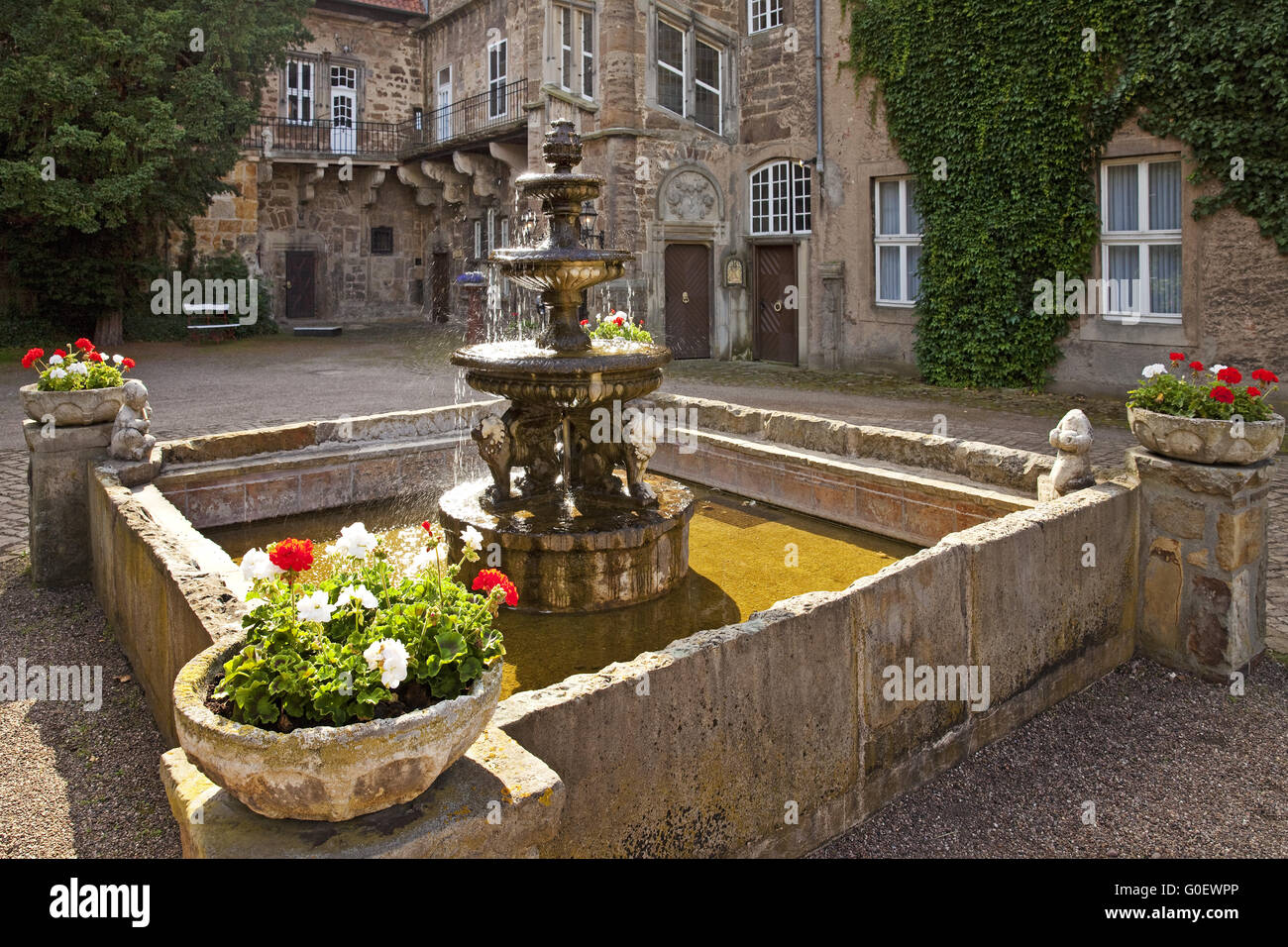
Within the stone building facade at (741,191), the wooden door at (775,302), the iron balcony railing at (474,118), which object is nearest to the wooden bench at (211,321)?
the stone building facade at (741,191)

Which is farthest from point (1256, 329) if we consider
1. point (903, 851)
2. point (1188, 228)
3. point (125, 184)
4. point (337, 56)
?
point (337, 56)

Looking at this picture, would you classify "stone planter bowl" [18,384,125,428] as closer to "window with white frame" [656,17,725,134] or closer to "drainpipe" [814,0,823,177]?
"drainpipe" [814,0,823,177]

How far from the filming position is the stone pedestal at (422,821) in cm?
233

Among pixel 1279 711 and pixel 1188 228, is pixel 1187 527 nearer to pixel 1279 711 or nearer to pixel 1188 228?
pixel 1279 711

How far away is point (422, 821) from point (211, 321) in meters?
23.5

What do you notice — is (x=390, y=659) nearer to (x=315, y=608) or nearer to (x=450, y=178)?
(x=315, y=608)

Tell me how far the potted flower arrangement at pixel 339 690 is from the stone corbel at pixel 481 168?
24063 millimetres

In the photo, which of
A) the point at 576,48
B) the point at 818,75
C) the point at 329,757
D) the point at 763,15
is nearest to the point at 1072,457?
the point at 329,757

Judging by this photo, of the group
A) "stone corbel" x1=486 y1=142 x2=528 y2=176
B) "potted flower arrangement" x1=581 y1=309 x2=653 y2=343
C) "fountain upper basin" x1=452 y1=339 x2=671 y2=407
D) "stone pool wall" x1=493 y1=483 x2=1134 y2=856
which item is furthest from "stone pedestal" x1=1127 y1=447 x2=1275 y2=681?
"stone corbel" x1=486 y1=142 x2=528 y2=176

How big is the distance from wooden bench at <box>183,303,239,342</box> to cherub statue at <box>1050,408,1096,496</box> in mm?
20567

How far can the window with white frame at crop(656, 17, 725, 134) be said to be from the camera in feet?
62.1

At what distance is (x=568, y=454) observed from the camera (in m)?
7.13

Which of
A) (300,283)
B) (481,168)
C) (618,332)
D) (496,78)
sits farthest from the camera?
(300,283)

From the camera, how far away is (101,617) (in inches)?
237
